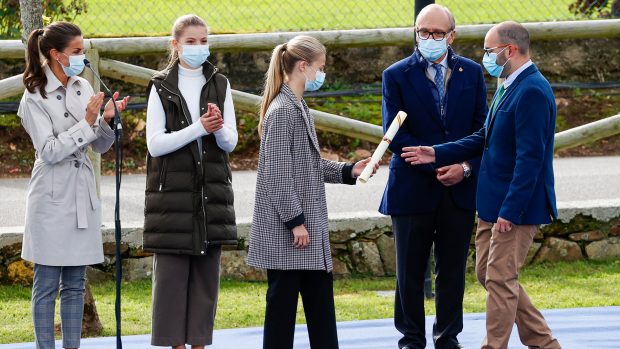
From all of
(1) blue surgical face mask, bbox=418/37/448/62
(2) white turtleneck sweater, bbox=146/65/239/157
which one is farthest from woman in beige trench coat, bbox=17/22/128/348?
(1) blue surgical face mask, bbox=418/37/448/62

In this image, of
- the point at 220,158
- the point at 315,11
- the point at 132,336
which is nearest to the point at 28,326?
the point at 132,336

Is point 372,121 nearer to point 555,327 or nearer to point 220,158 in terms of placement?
point 555,327

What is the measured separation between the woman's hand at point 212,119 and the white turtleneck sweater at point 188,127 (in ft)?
0.12

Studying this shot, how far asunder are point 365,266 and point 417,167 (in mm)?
2378

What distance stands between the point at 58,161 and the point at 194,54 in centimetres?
78

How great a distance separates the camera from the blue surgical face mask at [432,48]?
6.32 m

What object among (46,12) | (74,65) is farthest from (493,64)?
(46,12)

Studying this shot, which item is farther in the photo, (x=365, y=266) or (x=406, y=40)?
(x=406, y=40)

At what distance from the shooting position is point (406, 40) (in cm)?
924

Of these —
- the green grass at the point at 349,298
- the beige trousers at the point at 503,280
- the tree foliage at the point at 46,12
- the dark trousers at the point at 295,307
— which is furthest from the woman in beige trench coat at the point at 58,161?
the tree foliage at the point at 46,12

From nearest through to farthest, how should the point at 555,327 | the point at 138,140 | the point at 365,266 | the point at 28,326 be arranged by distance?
the point at 555,327 < the point at 28,326 < the point at 365,266 < the point at 138,140

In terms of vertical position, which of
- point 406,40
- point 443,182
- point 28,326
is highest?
point 406,40

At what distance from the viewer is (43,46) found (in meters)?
5.95

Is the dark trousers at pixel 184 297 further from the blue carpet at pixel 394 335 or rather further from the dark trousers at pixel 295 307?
the blue carpet at pixel 394 335
